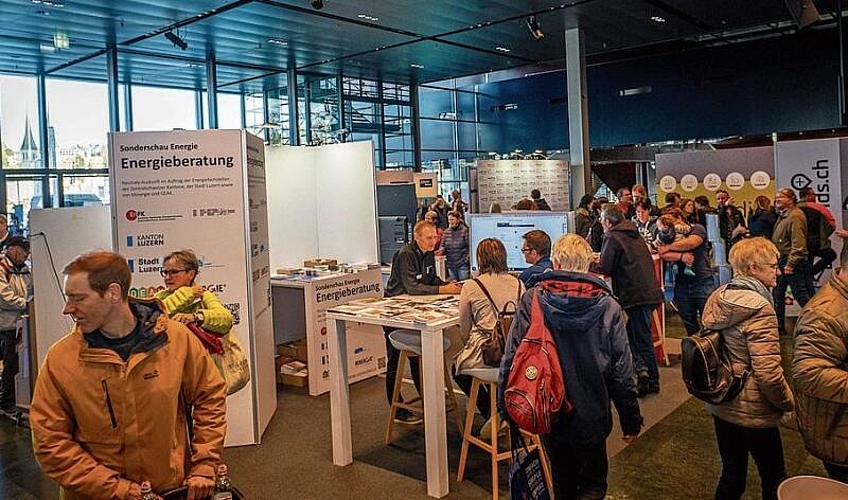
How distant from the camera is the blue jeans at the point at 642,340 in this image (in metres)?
5.20

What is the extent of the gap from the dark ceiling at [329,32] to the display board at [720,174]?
213 centimetres

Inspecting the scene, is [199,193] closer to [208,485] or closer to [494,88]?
[208,485]

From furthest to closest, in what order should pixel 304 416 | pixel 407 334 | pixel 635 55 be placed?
1. pixel 635 55
2. pixel 304 416
3. pixel 407 334

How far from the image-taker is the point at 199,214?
4516 mm

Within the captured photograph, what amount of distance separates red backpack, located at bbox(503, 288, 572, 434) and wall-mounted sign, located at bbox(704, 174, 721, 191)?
959cm

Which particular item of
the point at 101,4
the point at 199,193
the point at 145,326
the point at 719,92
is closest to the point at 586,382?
the point at 145,326

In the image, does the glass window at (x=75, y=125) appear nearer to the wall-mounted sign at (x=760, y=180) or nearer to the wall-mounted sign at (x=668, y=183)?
the wall-mounted sign at (x=668, y=183)

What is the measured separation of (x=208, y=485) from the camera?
2.09 metres

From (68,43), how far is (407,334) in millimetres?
8800

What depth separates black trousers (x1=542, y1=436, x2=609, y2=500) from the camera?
279cm

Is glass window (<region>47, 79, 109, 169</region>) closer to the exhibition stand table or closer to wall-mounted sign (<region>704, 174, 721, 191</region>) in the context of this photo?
the exhibition stand table

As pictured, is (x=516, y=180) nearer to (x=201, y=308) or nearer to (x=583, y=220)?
(x=583, y=220)

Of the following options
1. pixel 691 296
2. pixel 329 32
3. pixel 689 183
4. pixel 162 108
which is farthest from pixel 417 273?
pixel 162 108

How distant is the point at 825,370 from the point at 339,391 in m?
2.63
